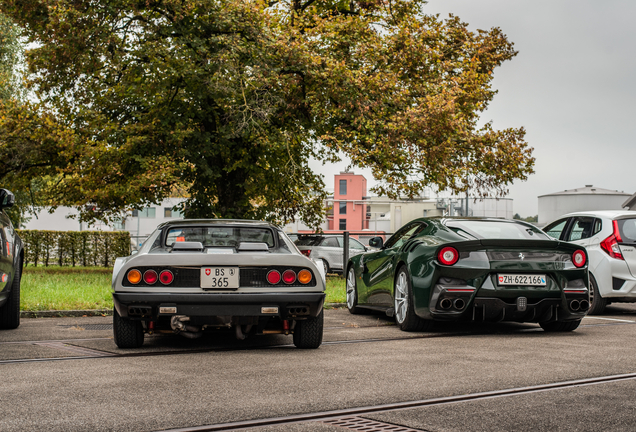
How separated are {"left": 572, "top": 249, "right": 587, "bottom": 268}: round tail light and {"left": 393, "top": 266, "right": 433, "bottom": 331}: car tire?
1.73m

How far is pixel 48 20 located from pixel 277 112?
21.5ft

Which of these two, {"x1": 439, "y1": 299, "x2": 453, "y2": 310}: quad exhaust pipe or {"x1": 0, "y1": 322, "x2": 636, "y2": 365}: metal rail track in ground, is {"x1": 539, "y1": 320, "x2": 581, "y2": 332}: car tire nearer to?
{"x1": 0, "y1": 322, "x2": 636, "y2": 365}: metal rail track in ground

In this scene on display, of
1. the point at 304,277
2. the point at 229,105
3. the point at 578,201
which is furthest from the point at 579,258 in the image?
the point at 578,201

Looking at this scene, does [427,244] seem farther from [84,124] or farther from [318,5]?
[318,5]

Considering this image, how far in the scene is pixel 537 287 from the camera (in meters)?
7.72

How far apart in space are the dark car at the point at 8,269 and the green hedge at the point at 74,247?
1846cm

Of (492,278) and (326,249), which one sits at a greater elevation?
(326,249)

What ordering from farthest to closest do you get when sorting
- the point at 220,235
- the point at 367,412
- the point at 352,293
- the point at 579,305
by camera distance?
the point at 352,293 → the point at 579,305 → the point at 220,235 → the point at 367,412

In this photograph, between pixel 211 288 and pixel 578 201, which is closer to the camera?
pixel 211 288

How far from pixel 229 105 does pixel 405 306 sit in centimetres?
1189

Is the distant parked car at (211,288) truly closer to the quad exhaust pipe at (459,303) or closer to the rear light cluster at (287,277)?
the rear light cluster at (287,277)

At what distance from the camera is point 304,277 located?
252 inches

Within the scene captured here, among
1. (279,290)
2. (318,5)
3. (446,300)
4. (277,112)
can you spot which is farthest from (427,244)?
(318,5)

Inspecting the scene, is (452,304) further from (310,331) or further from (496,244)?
(310,331)
